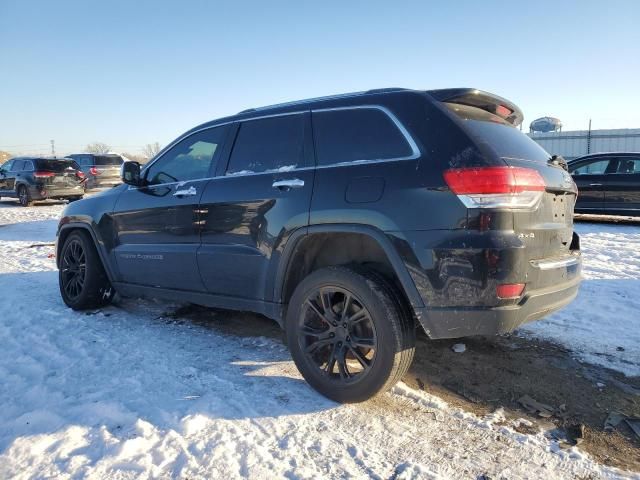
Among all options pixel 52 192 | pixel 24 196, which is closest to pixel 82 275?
pixel 52 192

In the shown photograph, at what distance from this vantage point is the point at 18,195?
17781 mm

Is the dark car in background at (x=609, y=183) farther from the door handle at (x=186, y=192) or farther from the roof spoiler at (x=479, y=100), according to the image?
the door handle at (x=186, y=192)

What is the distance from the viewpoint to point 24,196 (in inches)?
687

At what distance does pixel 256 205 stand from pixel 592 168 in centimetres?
1060

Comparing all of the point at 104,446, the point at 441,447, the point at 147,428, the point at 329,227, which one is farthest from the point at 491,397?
the point at 104,446

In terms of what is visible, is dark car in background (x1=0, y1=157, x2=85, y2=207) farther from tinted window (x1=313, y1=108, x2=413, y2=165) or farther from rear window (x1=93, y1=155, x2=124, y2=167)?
tinted window (x1=313, y1=108, x2=413, y2=165)

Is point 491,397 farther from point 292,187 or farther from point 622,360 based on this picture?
point 292,187

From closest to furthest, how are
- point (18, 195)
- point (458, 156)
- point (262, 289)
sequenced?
point (458, 156) → point (262, 289) → point (18, 195)

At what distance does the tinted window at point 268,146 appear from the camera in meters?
3.48

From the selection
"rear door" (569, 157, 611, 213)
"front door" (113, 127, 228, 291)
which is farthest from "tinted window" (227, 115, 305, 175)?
"rear door" (569, 157, 611, 213)

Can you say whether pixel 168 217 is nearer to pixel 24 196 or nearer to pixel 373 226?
pixel 373 226

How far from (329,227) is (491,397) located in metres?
1.49

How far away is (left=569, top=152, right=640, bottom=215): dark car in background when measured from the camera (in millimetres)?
10773

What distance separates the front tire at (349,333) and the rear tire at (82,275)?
2.64 m
